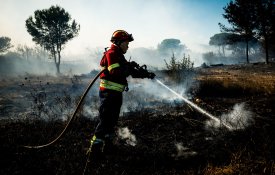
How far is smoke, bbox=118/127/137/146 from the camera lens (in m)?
4.45

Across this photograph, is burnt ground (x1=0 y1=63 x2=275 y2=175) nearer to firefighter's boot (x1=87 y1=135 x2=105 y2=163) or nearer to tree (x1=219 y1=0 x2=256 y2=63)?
firefighter's boot (x1=87 y1=135 x2=105 y2=163)

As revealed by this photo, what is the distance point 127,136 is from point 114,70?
1.74 metres

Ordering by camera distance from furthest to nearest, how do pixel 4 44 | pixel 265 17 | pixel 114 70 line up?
pixel 4 44 < pixel 265 17 < pixel 114 70

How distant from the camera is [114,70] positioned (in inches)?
140

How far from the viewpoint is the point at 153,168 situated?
3283 millimetres

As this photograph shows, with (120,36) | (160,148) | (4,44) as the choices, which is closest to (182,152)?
(160,148)

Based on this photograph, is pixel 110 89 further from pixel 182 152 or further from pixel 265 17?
pixel 265 17

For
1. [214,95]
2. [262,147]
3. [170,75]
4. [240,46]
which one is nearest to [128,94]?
[170,75]

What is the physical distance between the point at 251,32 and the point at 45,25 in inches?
1007

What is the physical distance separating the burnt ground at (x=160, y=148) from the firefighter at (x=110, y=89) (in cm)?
31

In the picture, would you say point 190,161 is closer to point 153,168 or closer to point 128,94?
point 153,168

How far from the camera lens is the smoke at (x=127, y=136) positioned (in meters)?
4.45

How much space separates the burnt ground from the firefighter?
31 centimetres

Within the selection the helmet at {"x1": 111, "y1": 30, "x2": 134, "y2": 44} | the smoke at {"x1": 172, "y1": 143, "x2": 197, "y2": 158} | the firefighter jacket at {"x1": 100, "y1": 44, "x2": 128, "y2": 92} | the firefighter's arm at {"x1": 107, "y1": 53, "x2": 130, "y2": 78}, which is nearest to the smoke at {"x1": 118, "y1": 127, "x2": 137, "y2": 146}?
the smoke at {"x1": 172, "y1": 143, "x2": 197, "y2": 158}
